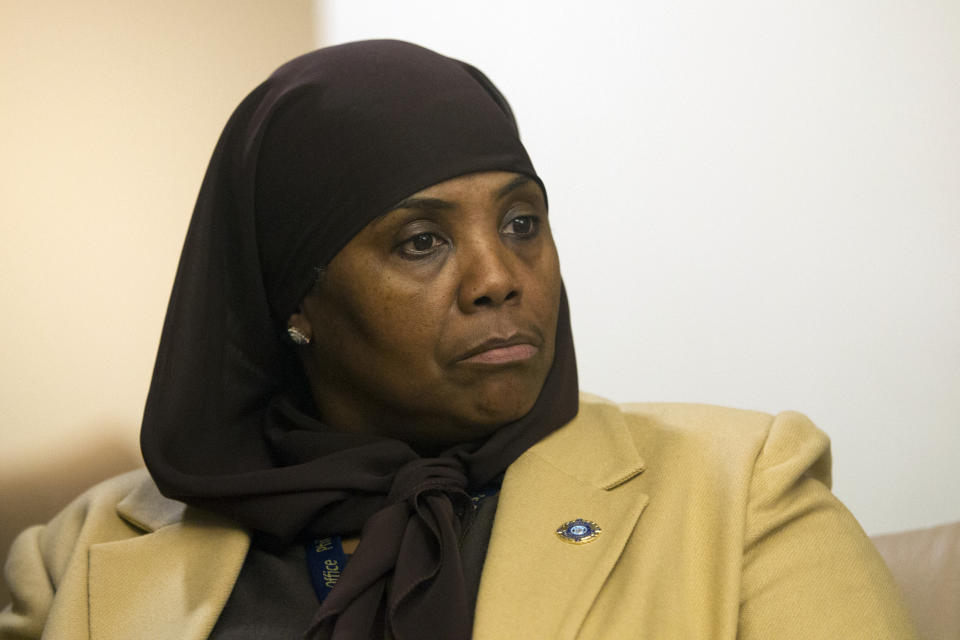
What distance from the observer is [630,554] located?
196 centimetres

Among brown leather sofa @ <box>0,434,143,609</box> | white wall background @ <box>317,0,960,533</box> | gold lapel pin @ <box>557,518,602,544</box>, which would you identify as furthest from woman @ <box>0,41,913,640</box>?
brown leather sofa @ <box>0,434,143,609</box>

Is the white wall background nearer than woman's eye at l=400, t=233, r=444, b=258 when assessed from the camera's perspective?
No

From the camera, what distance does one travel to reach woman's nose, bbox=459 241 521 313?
203 centimetres

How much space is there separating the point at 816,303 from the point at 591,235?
1.96 ft

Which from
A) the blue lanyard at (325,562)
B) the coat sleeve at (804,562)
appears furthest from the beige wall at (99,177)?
the coat sleeve at (804,562)

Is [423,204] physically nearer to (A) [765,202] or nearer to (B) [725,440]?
(B) [725,440]

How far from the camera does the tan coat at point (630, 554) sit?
183 centimetres

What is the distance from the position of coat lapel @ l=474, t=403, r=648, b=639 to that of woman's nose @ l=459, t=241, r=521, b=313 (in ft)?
1.01

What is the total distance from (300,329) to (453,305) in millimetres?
383

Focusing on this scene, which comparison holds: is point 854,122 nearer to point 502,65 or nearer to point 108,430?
point 502,65

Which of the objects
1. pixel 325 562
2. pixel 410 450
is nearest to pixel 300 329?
pixel 410 450

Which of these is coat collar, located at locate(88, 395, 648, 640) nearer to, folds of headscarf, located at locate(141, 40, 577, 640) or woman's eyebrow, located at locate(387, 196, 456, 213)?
folds of headscarf, located at locate(141, 40, 577, 640)

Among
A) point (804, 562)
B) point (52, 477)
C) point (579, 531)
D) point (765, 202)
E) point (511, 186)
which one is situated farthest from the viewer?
point (52, 477)

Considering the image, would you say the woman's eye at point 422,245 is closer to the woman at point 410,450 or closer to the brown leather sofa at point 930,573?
the woman at point 410,450
